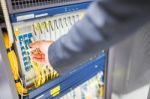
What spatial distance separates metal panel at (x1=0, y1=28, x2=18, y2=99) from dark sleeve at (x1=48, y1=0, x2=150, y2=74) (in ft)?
1.20

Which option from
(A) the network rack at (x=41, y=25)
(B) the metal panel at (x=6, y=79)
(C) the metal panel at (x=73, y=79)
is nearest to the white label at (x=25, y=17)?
(A) the network rack at (x=41, y=25)

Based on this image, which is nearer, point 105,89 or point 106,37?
point 106,37

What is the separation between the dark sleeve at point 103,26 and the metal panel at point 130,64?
2.34 ft

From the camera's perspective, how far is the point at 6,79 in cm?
82

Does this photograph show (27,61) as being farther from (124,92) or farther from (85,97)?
(124,92)

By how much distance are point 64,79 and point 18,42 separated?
335 millimetres

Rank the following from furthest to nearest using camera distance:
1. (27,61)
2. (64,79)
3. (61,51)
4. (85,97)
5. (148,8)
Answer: (85,97) → (64,79) → (27,61) → (61,51) → (148,8)

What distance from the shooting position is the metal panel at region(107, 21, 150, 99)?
1165mm

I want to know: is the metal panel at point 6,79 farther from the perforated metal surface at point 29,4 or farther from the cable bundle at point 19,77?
the perforated metal surface at point 29,4

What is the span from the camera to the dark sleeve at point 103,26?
0.36m

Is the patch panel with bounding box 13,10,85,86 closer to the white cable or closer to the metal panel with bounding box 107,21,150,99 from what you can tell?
the white cable

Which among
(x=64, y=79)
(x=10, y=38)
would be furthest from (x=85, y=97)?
(x=10, y=38)

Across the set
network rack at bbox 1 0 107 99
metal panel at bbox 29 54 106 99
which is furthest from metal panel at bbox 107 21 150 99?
network rack at bbox 1 0 107 99

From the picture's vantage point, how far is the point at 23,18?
31.0 inches
